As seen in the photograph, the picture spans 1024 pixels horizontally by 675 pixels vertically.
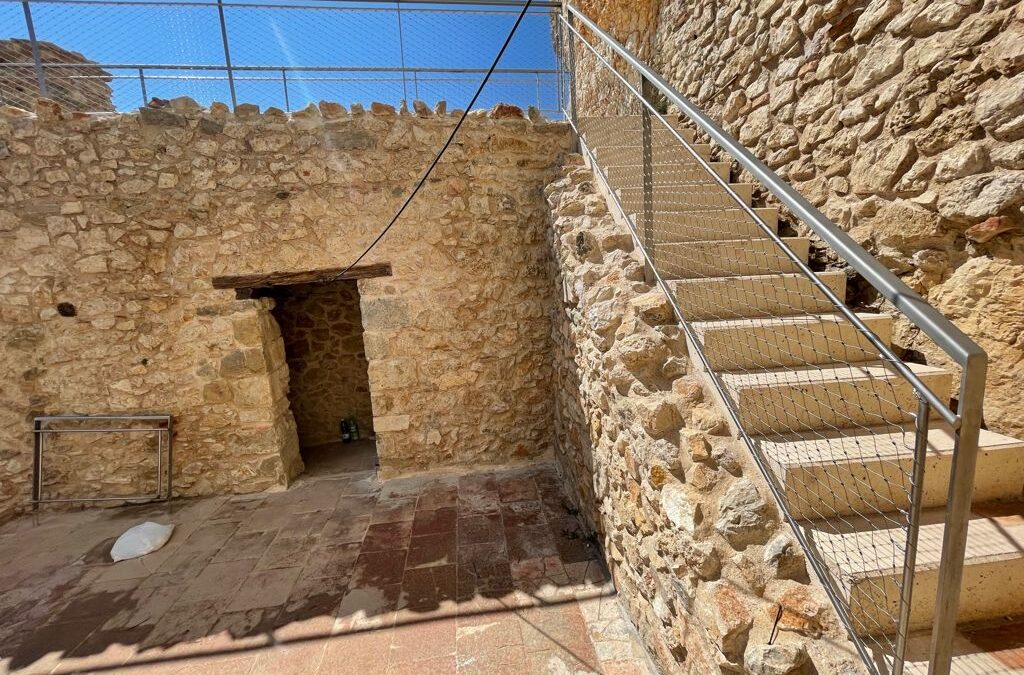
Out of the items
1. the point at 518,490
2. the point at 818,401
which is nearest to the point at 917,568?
the point at 818,401

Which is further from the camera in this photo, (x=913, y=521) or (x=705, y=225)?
(x=705, y=225)

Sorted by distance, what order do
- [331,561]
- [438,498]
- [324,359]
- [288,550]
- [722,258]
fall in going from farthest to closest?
[324,359], [438,498], [288,550], [331,561], [722,258]

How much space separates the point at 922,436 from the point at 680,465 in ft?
2.70

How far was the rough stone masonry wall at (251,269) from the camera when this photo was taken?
3.04 m

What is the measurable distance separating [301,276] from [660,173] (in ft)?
9.17

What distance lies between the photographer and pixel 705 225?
2344mm

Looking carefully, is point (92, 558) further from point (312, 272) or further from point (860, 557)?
point (860, 557)

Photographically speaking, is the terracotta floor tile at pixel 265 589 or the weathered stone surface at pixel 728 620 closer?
the weathered stone surface at pixel 728 620

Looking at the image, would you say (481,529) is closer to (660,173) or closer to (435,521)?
(435,521)

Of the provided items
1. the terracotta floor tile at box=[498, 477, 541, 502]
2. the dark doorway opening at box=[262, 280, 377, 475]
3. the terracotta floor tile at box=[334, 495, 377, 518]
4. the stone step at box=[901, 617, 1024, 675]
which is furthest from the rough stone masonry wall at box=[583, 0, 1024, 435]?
the dark doorway opening at box=[262, 280, 377, 475]

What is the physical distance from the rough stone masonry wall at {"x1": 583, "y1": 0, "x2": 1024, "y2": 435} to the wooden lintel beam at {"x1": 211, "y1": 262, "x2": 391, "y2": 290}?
2845mm

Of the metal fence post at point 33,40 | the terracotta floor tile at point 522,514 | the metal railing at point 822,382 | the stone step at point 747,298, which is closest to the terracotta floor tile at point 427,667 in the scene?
the terracotta floor tile at point 522,514

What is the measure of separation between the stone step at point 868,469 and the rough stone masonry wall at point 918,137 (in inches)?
10.6

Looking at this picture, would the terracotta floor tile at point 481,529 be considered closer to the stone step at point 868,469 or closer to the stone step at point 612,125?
the stone step at point 868,469
